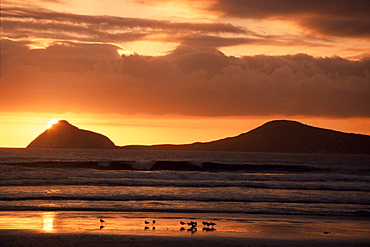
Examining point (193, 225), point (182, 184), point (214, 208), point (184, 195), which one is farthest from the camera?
point (182, 184)

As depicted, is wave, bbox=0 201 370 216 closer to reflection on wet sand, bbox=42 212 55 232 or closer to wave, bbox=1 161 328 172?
reflection on wet sand, bbox=42 212 55 232

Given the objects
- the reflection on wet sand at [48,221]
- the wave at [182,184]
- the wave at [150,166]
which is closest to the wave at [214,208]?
the reflection on wet sand at [48,221]

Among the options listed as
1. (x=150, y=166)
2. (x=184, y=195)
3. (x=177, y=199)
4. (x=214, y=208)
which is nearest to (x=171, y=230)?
(x=214, y=208)

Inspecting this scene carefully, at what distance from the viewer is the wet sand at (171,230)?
16.8 meters

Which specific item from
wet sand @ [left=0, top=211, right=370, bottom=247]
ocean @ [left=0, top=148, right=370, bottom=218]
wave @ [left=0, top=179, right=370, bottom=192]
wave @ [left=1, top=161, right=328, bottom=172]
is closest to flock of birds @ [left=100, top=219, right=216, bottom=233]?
wet sand @ [left=0, top=211, right=370, bottom=247]

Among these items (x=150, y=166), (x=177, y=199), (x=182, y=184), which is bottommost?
(x=177, y=199)

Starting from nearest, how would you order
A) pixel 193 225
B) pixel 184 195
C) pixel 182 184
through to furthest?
pixel 193 225 < pixel 184 195 < pixel 182 184

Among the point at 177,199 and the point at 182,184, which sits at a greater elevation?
the point at 182,184

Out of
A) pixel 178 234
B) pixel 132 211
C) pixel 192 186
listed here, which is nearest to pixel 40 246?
pixel 178 234

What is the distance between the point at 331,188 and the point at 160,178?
16124 mm

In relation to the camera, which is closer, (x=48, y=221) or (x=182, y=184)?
(x=48, y=221)

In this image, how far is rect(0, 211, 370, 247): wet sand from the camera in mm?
16828

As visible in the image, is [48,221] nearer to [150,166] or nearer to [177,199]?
[177,199]

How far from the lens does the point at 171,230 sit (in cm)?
1909
